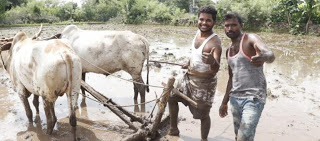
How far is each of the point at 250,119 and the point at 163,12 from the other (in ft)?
99.4

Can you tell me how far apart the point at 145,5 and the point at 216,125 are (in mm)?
31539

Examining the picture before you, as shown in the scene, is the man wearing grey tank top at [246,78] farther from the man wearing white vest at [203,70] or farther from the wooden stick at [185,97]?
the wooden stick at [185,97]

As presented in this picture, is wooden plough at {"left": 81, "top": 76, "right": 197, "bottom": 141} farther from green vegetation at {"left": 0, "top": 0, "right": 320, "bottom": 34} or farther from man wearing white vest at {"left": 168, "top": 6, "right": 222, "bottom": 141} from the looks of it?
green vegetation at {"left": 0, "top": 0, "right": 320, "bottom": 34}

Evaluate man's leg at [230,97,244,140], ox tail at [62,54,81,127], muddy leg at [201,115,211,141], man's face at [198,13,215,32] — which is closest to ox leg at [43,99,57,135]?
ox tail at [62,54,81,127]

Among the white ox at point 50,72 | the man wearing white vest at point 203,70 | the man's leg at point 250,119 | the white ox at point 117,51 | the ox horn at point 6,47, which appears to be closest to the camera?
the man's leg at point 250,119

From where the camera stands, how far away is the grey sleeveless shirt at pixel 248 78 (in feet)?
10.1

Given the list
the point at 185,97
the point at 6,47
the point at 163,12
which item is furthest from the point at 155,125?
the point at 163,12

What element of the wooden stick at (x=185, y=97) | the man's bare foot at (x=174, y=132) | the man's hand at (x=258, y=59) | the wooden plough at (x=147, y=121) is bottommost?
the man's bare foot at (x=174, y=132)

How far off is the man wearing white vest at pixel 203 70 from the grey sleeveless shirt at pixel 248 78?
1.04 feet

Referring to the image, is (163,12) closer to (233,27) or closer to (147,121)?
(147,121)

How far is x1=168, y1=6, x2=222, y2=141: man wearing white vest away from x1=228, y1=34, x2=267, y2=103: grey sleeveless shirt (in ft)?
1.04

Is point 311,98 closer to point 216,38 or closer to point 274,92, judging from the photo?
point 274,92

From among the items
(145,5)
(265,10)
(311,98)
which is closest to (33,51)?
(311,98)

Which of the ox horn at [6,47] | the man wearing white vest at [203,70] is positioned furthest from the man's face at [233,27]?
the ox horn at [6,47]
